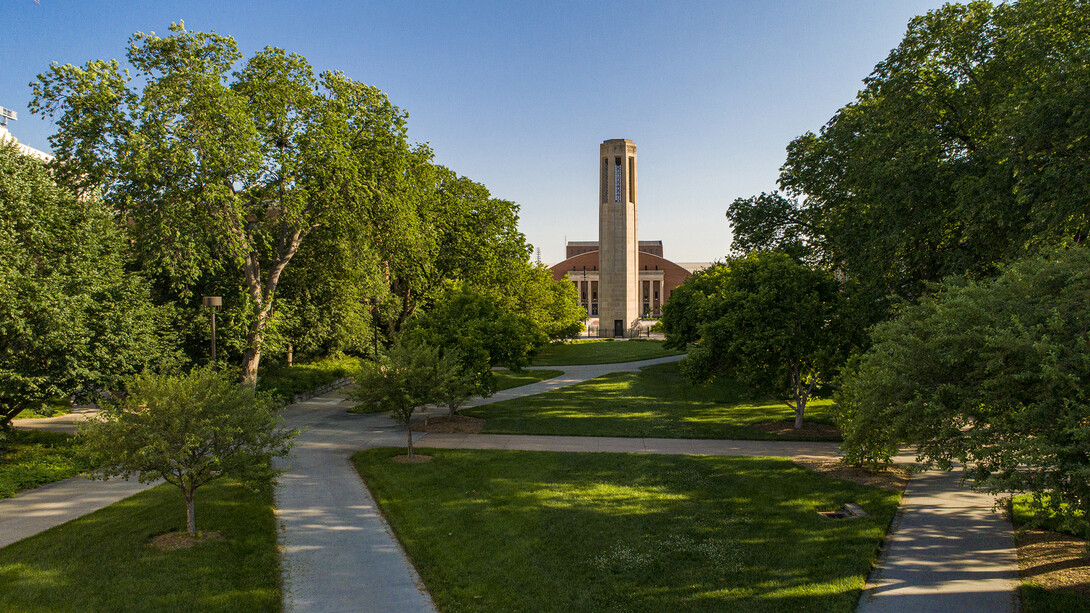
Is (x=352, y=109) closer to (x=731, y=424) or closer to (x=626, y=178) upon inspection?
(x=731, y=424)

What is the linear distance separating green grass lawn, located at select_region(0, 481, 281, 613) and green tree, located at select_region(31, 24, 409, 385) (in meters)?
10.1

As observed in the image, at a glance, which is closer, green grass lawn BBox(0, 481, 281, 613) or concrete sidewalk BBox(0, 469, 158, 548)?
green grass lawn BBox(0, 481, 281, 613)

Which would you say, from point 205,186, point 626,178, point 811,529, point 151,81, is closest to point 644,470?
point 811,529

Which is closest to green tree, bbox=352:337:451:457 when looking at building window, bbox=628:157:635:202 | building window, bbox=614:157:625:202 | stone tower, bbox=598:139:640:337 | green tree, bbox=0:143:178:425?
green tree, bbox=0:143:178:425

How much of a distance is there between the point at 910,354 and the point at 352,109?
21318 mm

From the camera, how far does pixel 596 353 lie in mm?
48562

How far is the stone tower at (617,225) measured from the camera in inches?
2539

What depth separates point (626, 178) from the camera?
64312 millimetres

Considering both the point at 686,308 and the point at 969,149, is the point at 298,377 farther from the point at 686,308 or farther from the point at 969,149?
the point at 969,149

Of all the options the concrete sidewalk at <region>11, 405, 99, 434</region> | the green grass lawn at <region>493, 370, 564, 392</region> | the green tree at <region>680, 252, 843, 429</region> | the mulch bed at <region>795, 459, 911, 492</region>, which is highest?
the green tree at <region>680, 252, 843, 429</region>

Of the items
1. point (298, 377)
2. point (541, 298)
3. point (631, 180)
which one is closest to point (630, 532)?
point (298, 377)

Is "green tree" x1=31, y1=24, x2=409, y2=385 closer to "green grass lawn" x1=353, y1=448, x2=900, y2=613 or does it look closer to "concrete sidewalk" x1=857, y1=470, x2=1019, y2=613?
"green grass lawn" x1=353, y1=448, x2=900, y2=613

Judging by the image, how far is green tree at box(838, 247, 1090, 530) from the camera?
6484 millimetres

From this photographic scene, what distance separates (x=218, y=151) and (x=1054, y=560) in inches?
889
